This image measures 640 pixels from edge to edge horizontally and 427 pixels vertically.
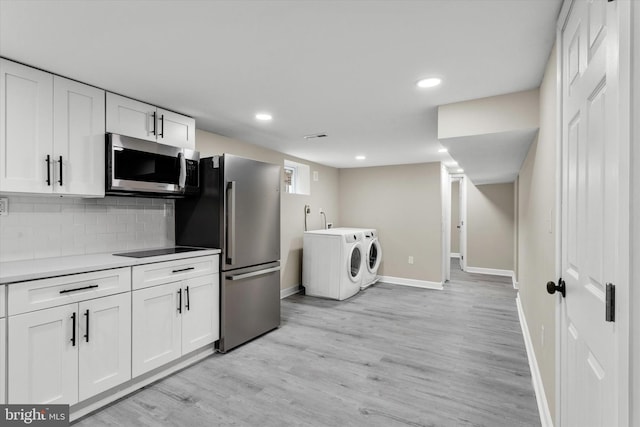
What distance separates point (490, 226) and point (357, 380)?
18.2 feet

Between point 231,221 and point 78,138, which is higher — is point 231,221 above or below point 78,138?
below

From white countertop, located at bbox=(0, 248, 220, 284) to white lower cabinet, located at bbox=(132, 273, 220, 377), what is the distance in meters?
0.23

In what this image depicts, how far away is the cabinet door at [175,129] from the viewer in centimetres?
276

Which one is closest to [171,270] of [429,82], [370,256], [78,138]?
[78,138]

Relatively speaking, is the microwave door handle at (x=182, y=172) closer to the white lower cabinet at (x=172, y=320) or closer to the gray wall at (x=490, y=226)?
the white lower cabinet at (x=172, y=320)

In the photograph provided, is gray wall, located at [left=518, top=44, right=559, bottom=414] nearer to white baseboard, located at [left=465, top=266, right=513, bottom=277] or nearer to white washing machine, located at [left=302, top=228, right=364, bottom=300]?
white washing machine, located at [left=302, top=228, right=364, bottom=300]

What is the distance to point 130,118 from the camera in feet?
8.28

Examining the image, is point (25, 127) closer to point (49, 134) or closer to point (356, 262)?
point (49, 134)

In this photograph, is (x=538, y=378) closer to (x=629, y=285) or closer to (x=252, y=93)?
(x=629, y=285)

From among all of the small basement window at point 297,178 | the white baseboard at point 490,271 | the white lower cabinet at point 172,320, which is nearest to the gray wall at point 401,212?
the small basement window at point 297,178

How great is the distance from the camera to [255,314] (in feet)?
10.4

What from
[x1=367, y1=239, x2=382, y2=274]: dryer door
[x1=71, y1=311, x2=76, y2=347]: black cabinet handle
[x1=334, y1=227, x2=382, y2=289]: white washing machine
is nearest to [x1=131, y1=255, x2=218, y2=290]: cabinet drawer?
[x1=71, y1=311, x2=76, y2=347]: black cabinet handle

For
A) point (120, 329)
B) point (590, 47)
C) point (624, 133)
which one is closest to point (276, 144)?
point (120, 329)

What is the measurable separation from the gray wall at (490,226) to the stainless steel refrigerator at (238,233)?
5.24 metres
